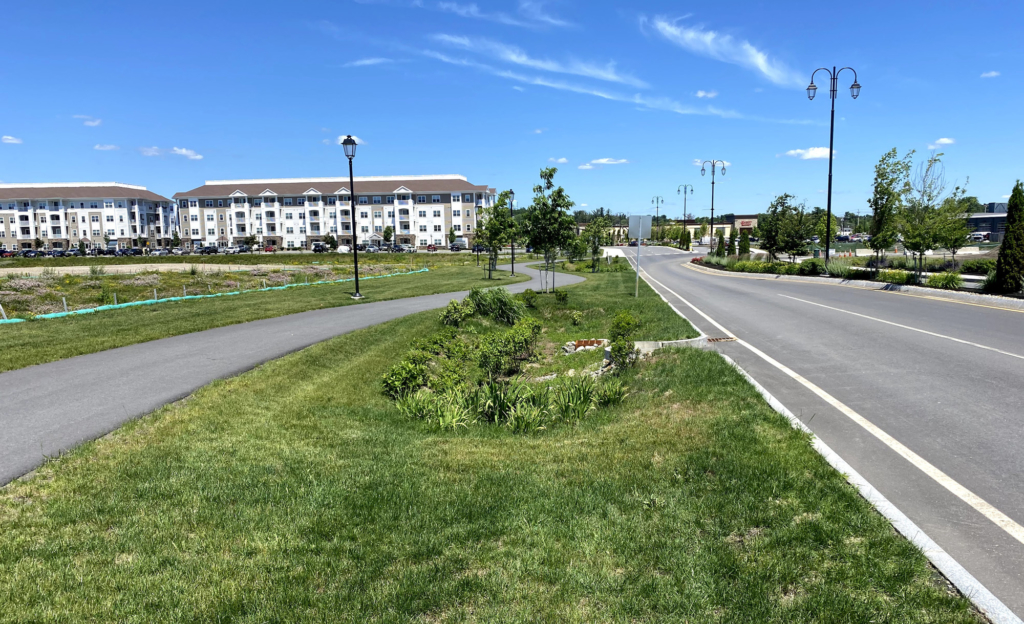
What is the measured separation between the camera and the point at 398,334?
45.5ft

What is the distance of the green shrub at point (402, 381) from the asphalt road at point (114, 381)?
2.74 meters

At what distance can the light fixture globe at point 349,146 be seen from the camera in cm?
1959

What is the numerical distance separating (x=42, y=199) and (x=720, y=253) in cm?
12472

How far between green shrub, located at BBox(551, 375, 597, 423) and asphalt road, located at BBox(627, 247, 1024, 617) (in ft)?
8.23

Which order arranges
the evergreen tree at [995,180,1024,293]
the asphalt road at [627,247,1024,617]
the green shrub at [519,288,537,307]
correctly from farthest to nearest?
the green shrub at [519,288,537,307] < the evergreen tree at [995,180,1024,293] < the asphalt road at [627,247,1024,617]

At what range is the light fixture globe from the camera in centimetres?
1959

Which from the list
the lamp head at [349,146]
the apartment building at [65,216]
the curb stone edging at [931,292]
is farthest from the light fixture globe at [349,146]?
the apartment building at [65,216]

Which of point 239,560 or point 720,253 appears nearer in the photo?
point 239,560

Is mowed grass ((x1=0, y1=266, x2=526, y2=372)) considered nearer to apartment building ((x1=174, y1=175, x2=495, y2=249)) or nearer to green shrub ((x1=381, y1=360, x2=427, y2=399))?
green shrub ((x1=381, y1=360, x2=427, y2=399))

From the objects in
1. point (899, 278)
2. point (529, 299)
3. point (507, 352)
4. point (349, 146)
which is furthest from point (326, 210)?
point (507, 352)

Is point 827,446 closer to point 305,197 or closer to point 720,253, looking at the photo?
point 720,253

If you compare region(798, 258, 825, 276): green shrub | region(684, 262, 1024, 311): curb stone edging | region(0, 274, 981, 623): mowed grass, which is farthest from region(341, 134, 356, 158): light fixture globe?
region(798, 258, 825, 276): green shrub

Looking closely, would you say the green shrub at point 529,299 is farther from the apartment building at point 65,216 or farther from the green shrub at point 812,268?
the apartment building at point 65,216

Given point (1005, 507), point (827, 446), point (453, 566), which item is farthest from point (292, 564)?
point (1005, 507)
